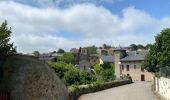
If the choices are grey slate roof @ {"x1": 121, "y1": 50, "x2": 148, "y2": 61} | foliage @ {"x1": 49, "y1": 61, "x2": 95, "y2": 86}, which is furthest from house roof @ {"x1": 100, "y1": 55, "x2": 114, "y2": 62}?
foliage @ {"x1": 49, "y1": 61, "x2": 95, "y2": 86}

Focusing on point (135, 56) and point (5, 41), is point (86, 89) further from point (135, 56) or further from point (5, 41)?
point (135, 56)

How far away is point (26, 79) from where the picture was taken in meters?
21.2

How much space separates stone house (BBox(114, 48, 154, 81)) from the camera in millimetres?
97062

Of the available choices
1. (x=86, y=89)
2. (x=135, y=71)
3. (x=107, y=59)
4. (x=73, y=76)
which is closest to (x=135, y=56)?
(x=135, y=71)

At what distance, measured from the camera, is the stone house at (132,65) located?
318 ft

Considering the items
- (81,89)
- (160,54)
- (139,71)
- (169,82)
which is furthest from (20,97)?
(139,71)

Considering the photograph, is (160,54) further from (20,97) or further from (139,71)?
(20,97)

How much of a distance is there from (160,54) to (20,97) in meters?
45.4

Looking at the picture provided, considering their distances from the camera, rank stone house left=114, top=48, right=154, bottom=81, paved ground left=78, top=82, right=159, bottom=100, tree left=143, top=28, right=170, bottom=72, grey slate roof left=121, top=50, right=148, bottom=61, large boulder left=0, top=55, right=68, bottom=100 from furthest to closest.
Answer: grey slate roof left=121, top=50, right=148, bottom=61
stone house left=114, top=48, right=154, bottom=81
tree left=143, top=28, right=170, bottom=72
paved ground left=78, top=82, right=159, bottom=100
large boulder left=0, top=55, right=68, bottom=100

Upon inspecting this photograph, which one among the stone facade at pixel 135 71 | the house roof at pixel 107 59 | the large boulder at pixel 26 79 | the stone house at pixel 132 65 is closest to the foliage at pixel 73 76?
the large boulder at pixel 26 79

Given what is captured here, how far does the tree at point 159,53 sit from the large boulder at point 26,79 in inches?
1628

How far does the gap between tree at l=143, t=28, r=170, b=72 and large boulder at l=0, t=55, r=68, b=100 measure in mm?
41359

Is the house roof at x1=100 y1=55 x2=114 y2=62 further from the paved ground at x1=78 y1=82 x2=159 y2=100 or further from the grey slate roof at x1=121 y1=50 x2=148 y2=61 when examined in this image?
the paved ground at x1=78 y1=82 x2=159 y2=100

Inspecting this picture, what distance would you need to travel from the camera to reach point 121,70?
103 metres
